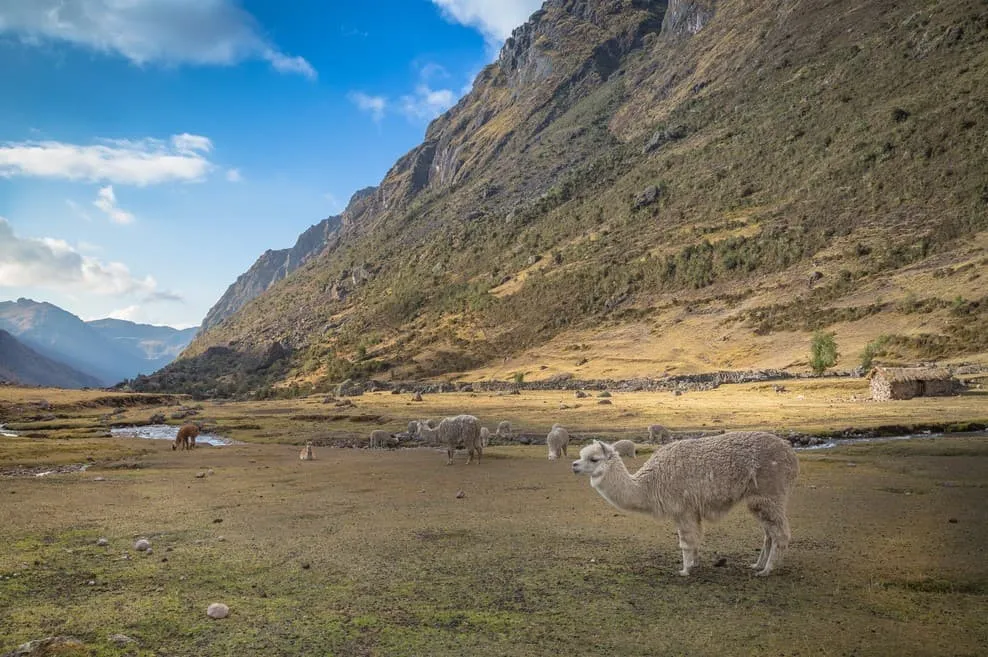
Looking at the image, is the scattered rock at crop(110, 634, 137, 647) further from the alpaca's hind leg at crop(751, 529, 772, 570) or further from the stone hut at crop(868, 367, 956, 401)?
the stone hut at crop(868, 367, 956, 401)

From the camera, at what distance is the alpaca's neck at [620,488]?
10.1m

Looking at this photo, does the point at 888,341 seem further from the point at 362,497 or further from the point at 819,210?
the point at 362,497

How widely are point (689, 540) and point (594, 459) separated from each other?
195 cm

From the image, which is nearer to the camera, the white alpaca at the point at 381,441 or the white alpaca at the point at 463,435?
the white alpaca at the point at 463,435

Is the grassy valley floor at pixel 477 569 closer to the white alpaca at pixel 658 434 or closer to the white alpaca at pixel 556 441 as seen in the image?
the white alpaca at pixel 556 441

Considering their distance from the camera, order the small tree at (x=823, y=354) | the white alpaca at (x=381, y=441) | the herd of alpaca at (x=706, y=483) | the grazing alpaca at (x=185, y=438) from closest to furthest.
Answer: the herd of alpaca at (x=706, y=483)
the grazing alpaca at (x=185, y=438)
the white alpaca at (x=381, y=441)
the small tree at (x=823, y=354)

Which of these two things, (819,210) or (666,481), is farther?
(819,210)

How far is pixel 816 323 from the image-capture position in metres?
77.4

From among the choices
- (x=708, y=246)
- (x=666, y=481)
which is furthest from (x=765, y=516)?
(x=708, y=246)

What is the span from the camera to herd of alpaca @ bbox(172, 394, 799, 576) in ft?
31.6

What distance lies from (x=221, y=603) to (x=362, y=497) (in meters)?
8.83

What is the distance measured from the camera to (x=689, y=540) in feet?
31.7

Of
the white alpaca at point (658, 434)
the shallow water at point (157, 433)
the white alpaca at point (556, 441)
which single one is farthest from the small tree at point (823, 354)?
the shallow water at point (157, 433)

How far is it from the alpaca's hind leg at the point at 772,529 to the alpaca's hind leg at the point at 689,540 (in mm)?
928
